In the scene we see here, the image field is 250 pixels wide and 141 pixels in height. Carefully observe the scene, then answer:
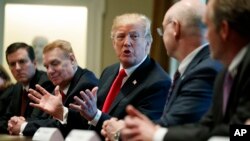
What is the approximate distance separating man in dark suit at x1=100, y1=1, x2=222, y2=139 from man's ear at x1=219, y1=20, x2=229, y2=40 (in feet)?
1.02

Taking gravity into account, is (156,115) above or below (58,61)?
below

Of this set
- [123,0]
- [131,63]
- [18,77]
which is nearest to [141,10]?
[123,0]

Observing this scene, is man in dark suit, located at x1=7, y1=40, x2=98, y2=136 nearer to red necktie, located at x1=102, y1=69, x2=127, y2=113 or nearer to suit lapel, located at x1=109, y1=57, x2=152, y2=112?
red necktie, located at x1=102, y1=69, x2=127, y2=113

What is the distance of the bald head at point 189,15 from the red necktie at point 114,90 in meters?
0.77

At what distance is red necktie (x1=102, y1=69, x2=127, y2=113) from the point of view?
294 centimetres

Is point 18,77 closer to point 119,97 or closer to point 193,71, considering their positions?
point 119,97

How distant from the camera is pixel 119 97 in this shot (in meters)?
2.84

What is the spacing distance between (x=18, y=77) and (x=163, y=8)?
175 centimetres

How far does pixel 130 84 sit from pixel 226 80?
1036 mm

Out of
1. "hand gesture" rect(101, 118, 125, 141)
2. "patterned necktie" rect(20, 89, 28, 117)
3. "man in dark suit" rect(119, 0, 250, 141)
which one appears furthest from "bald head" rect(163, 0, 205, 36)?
"patterned necktie" rect(20, 89, 28, 117)

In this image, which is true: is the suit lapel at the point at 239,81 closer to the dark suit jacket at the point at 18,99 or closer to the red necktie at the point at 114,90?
the red necktie at the point at 114,90

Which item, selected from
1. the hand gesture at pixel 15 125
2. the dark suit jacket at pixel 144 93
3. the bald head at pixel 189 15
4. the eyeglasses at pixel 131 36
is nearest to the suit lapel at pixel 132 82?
the dark suit jacket at pixel 144 93

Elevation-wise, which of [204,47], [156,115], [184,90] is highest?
[204,47]

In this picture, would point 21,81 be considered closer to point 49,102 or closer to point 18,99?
point 18,99
